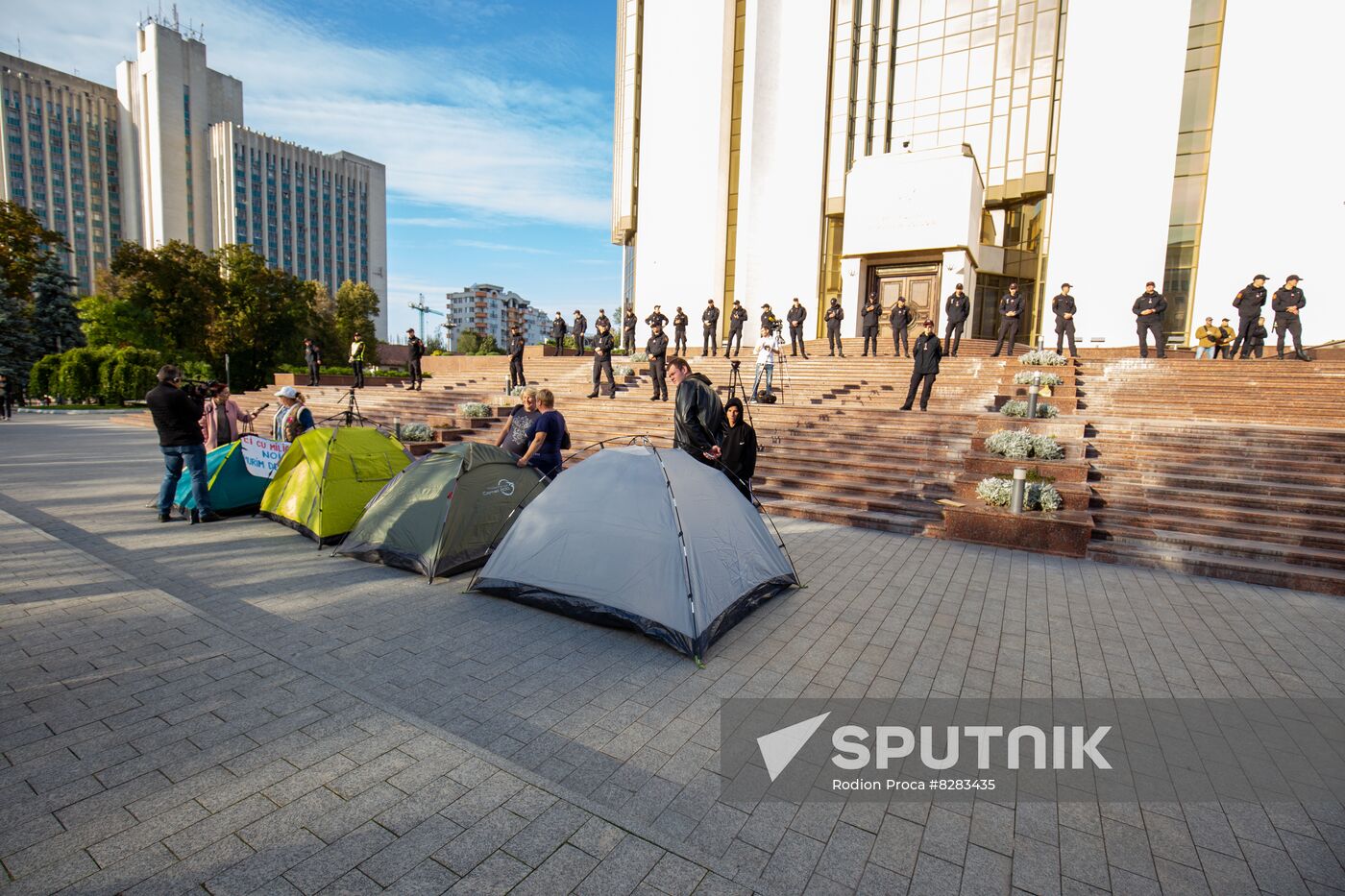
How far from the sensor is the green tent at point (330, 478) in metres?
7.16

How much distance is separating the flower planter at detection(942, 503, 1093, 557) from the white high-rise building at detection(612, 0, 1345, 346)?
53.0 ft

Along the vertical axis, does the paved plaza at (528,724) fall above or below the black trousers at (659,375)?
below

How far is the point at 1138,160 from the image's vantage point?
21141mm

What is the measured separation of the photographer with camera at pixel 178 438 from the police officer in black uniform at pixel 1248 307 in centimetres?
1939

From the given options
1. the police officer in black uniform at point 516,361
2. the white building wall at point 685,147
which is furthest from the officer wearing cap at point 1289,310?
the white building wall at point 685,147

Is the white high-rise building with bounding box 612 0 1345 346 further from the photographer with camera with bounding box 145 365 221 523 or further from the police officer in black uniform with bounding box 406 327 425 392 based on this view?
the photographer with camera with bounding box 145 365 221 523

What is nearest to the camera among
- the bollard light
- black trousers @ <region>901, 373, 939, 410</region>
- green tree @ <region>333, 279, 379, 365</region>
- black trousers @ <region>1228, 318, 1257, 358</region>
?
the bollard light

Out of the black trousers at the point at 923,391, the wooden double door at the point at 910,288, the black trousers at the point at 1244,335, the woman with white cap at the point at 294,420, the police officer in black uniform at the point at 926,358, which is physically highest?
the wooden double door at the point at 910,288

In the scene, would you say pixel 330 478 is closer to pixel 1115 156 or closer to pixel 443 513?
pixel 443 513

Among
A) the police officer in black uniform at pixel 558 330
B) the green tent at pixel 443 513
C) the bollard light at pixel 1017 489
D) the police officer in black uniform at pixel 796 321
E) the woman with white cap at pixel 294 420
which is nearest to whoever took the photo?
the green tent at pixel 443 513

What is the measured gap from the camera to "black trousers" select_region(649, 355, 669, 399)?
613 inches

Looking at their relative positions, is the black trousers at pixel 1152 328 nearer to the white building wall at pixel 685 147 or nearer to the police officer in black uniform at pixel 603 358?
the police officer in black uniform at pixel 603 358

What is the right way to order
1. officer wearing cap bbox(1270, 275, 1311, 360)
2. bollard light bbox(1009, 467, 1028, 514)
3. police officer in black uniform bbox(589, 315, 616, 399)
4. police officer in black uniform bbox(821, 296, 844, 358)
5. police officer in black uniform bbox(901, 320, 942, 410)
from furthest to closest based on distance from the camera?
police officer in black uniform bbox(821, 296, 844, 358) < police officer in black uniform bbox(589, 315, 616, 399) < officer wearing cap bbox(1270, 275, 1311, 360) < police officer in black uniform bbox(901, 320, 942, 410) < bollard light bbox(1009, 467, 1028, 514)

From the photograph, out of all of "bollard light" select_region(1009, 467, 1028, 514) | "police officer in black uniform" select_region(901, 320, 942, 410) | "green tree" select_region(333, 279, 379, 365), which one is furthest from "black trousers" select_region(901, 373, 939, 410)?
"green tree" select_region(333, 279, 379, 365)
